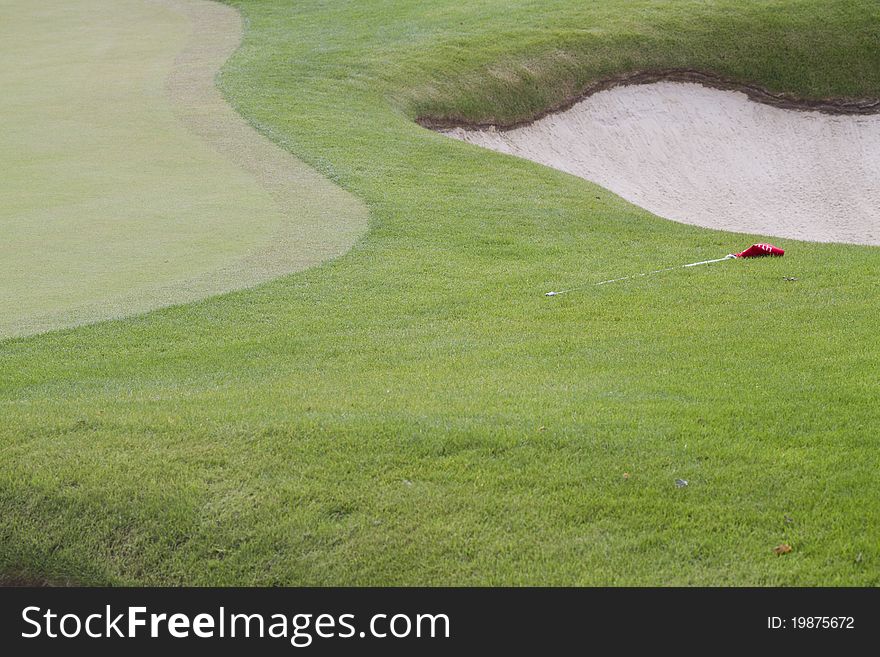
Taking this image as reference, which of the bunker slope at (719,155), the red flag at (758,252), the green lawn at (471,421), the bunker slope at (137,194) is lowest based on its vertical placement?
the bunker slope at (719,155)

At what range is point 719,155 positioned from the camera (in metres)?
21.7

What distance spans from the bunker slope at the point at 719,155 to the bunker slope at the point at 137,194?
583 cm

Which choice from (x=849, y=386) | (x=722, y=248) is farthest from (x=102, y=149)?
(x=849, y=386)

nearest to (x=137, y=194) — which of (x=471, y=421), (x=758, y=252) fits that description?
(x=758, y=252)

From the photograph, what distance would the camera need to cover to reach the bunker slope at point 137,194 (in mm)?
9961

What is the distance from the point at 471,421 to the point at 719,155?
1708 cm

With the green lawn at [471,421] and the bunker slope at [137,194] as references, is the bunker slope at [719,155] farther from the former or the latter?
the green lawn at [471,421]

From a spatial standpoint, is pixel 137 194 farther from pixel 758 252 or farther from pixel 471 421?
pixel 471 421

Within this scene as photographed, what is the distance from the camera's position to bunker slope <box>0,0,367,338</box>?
9961 millimetres

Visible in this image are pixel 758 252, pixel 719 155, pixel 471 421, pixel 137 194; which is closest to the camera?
pixel 471 421

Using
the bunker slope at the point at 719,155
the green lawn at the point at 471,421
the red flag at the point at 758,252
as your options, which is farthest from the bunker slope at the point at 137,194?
the bunker slope at the point at 719,155

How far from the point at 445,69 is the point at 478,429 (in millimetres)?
16537

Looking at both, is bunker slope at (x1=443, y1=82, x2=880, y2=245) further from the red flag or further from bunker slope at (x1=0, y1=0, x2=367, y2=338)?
the red flag
